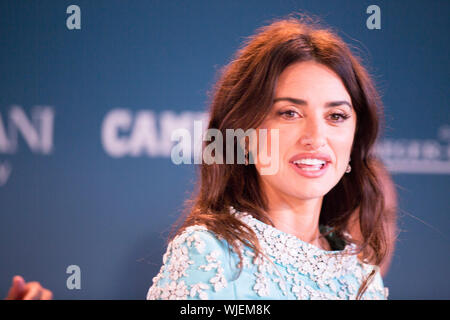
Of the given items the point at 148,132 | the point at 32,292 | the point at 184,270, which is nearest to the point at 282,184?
the point at 184,270

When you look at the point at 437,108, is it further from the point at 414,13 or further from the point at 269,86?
the point at 269,86

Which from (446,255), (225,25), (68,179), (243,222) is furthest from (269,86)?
(446,255)

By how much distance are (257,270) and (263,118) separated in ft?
1.27

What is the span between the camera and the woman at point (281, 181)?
123 cm

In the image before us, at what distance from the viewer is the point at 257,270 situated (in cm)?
127

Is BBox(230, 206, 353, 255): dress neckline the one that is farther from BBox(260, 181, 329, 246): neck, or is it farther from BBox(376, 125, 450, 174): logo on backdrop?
BBox(376, 125, 450, 174): logo on backdrop

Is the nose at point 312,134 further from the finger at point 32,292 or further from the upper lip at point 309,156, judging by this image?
the finger at point 32,292

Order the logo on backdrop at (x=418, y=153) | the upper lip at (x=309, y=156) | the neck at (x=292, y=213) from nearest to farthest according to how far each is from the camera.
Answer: the upper lip at (x=309, y=156)
the neck at (x=292, y=213)
the logo on backdrop at (x=418, y=153)

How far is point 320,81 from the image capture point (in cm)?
135

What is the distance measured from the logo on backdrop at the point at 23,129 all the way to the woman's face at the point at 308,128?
4.13 ft

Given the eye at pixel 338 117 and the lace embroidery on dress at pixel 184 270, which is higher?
the eye at pixel 338 117

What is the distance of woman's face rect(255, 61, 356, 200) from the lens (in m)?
1.32

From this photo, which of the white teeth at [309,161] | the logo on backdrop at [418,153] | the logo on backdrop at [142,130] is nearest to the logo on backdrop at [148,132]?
the logo on backdrop at [142,130]

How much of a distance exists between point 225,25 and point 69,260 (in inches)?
50.3
